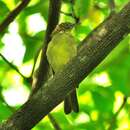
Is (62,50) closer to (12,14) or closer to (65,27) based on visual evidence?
(65,27)

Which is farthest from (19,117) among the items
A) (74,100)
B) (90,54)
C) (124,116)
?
(124,116)

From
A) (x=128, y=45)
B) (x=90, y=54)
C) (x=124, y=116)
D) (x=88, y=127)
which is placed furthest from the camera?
(x=124, y=116)

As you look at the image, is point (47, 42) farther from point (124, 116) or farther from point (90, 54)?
point (124, 116)

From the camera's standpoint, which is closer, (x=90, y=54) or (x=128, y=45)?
(x=90, y=54)

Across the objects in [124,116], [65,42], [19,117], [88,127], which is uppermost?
[19,117]

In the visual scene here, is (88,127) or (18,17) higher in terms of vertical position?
(18,17)

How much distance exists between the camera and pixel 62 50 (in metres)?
4.04

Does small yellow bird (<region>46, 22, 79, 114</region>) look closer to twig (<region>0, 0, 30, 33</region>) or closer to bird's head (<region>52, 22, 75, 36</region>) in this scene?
bird's head (<region>52, 22, 75, 36</region>)

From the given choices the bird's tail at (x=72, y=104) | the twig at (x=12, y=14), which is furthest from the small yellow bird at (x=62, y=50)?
the twig at (x=12, y=14)

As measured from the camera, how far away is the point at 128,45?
138 inches

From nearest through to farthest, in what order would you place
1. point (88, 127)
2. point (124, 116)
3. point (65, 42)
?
1. point (88, 127)
2. point (65, 42)
3. point (124, 116)

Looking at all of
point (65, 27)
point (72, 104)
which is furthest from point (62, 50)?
point (72, 104)

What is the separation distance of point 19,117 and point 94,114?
135 cm

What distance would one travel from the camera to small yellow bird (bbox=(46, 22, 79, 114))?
3962mm
